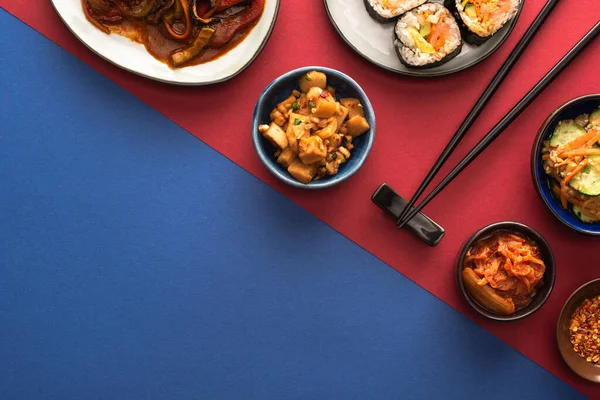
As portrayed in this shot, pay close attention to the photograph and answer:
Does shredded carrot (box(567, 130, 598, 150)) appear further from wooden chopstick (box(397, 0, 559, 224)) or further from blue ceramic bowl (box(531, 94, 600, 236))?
wooden chopstick (box(397, 0, 559, 224))

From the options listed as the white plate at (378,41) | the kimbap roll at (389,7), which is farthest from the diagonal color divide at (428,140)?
the kimbap roll at (389,7)

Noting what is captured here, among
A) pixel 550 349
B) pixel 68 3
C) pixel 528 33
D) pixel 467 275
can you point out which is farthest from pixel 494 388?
pixel 68 3

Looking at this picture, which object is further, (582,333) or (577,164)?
(582,333)

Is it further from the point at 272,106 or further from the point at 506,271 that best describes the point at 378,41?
the point at 506,271

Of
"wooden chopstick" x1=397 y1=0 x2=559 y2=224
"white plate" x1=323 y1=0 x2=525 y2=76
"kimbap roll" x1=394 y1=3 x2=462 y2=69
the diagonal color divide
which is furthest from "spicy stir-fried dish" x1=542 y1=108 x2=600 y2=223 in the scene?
"kimbap roll" x1=394 y1=3 x2=462 y2=69

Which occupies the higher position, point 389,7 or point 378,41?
point 389,7

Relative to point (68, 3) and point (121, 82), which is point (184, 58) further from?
point (68, 3)

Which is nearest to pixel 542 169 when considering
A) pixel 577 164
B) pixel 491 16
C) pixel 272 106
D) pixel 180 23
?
pixel 577 164
